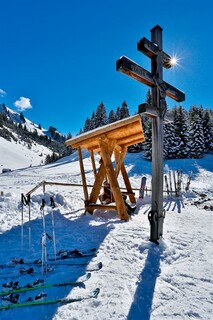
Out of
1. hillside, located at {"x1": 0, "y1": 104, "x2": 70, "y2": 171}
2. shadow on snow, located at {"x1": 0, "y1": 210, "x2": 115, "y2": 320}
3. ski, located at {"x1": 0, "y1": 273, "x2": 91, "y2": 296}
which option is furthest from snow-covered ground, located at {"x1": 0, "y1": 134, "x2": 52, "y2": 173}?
ski, located at {"x1": 0, "y1": 273, "x2": 91, "y2": 296}

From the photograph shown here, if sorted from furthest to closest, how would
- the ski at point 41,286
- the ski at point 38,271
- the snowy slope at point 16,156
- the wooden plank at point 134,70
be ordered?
the snowy slope at point 16,156, the wooden plank at point 134,70, the ski at point 38,271, the ski at point 41,286

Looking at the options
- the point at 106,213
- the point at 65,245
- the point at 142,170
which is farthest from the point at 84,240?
the point at 142,170

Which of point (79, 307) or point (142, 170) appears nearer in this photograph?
point (79, 307)

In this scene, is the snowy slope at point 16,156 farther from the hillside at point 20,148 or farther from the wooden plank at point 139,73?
the wooden plank at point 139,73

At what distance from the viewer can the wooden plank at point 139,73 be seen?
469 centimetres

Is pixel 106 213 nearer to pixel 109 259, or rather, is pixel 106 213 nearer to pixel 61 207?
pixel 61 207

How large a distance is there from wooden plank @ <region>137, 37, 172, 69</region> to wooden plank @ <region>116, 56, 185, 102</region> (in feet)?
1.78

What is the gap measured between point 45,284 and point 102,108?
5252 centimetres

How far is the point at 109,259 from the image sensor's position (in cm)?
460

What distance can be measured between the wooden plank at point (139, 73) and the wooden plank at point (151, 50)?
1.78ft

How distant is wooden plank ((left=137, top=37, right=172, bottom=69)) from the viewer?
5.27m

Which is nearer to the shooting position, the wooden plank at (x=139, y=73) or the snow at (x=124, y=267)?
the snow at (x=124, y=267)

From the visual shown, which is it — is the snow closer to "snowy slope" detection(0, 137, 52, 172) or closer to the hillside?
the hillside

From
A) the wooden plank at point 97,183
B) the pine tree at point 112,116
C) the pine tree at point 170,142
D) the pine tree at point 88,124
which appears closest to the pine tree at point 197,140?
the pine tree at point 170,142
